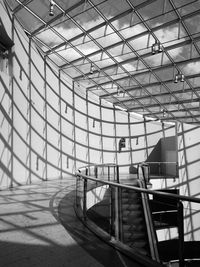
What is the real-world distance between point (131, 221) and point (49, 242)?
5.02 ft

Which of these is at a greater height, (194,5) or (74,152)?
(194,5)

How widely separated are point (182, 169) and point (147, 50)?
26.3 feet

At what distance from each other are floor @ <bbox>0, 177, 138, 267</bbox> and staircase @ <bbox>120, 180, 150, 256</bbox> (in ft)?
1.43

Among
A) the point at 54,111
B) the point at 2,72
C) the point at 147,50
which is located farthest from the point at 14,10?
the point at 147,50

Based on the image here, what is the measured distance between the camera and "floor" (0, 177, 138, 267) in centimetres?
335

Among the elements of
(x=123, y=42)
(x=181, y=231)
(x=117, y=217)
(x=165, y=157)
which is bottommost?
(x=117, y=217)

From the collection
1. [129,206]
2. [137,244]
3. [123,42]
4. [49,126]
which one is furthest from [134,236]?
[123,42]

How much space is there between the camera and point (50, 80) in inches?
645

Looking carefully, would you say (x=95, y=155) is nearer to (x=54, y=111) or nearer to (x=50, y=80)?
(x=54, y=111)

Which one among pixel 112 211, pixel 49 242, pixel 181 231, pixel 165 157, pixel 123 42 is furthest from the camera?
pixel 165 157

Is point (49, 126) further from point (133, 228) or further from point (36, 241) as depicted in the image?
point (36, 241)

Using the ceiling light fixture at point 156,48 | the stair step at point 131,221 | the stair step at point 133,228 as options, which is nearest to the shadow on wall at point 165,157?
the ceiling light fixture at point 156,48

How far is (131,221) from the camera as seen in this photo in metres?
4.80

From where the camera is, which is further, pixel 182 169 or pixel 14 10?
pixel 182 169
